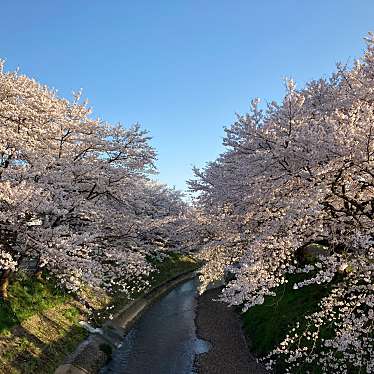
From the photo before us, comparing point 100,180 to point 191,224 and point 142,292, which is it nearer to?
point 191,224

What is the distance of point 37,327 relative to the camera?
682 inches

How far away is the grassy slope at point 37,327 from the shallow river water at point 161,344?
2.45 m

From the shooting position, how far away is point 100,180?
765 inches

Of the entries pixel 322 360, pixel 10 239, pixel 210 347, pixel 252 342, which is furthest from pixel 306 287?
pixel 10 239

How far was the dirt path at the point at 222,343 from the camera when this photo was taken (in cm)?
1772

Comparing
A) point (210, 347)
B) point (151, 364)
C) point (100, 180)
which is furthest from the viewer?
point (210, 347)

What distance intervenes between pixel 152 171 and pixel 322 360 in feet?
43.7

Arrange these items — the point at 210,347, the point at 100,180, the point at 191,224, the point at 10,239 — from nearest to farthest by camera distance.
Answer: the point at 10,239 → the point at 100,180 → the point at 210,347 → the point at 191,224

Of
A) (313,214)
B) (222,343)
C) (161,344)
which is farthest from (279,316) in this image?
(313,214)

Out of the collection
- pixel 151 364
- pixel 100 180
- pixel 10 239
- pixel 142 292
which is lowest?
pixel 151 364

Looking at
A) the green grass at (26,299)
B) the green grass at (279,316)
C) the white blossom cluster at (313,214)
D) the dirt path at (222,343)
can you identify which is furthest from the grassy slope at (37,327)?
the green grass at (279,316)

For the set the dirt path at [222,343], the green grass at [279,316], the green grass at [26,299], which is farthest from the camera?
the dirt path at [222,343]

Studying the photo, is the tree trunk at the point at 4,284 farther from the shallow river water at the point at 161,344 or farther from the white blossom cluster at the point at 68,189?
the shallow river water at the point at 161,344

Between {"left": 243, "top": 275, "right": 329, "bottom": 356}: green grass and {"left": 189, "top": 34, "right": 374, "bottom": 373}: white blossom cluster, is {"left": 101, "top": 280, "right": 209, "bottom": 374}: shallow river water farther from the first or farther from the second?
{"left": 189, "top": 34, "right": 374, "bottom": 373}: white blossom cluster
